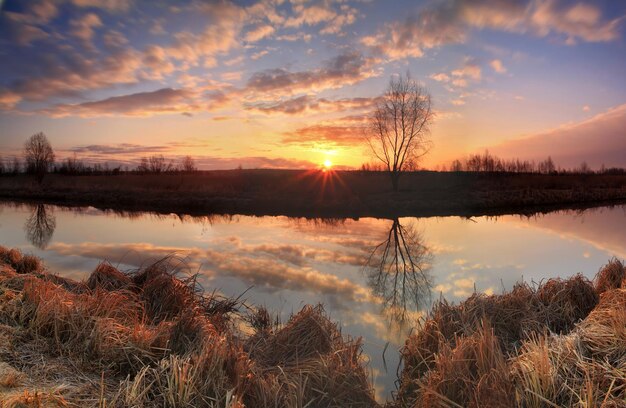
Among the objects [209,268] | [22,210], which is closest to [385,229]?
[209,268]

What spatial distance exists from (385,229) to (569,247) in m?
8.42

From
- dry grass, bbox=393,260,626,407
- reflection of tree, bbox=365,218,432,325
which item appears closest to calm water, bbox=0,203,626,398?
reflection of tree, bbox=365,218,432,325

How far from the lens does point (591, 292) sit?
8.05m

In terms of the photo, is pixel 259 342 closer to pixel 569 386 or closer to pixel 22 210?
pixel 569 386

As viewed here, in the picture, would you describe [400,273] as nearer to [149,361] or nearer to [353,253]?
[353,253]

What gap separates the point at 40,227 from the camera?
23906mm

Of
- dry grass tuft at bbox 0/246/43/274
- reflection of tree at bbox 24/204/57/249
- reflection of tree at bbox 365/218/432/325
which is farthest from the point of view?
reflection of tree at bbox 24/204/57/249

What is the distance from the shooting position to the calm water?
9867 millimetres

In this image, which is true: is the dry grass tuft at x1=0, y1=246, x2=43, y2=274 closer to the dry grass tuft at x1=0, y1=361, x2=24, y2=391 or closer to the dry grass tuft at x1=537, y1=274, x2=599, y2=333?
the dry grass tuft at x1=0, y1=361, x2=24, y2=391

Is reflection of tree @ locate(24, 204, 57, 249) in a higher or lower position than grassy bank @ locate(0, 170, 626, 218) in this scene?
lower

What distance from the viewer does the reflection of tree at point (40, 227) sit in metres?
19.1

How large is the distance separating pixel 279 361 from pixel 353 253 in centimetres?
1036

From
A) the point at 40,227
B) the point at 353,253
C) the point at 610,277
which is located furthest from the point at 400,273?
the point at 40,227

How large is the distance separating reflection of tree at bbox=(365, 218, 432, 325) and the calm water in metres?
0.04
